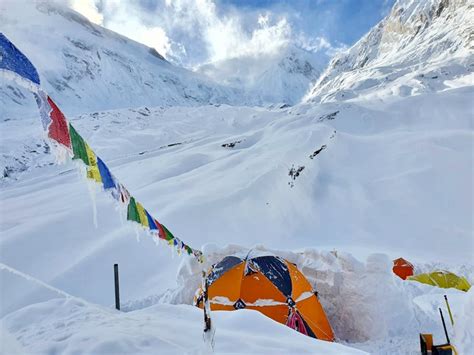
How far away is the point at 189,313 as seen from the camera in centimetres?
458

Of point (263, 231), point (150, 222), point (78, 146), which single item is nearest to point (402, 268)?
point (263, 231)

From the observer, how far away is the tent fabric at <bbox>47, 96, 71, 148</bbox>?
3.00 m

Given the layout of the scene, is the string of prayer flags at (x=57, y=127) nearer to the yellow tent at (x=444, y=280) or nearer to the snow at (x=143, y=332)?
the snow at (x=143, y=332)

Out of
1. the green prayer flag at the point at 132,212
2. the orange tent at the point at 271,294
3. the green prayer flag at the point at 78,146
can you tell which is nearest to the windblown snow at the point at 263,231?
the green prayer flag at the point at 78,146

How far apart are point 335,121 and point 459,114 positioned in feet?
24.8

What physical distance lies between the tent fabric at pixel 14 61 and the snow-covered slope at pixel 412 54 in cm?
4217

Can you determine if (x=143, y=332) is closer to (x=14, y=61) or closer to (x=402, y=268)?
(x=14, y=61)

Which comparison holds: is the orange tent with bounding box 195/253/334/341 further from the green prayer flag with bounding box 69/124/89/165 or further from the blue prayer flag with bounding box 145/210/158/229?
the green prayer flag with bounding box 69/124/89/165

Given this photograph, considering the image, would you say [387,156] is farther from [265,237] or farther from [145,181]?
[145,181]

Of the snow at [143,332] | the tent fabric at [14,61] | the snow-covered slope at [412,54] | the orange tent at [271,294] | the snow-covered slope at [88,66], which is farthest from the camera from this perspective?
the snow-covered slope at [88,66]

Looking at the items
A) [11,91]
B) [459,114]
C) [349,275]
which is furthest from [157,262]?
[11,91]

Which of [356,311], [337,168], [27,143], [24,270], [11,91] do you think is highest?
[11,91]

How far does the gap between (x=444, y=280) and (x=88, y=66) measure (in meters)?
125

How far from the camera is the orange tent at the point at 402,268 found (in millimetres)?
9273
